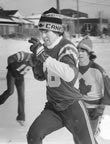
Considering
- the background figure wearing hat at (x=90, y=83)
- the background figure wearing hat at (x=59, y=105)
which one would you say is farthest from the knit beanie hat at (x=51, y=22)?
the background figure wearing hat at (x=90, y=83)

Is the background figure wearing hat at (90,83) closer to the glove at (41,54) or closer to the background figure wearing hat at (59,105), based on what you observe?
the background figure wearing hat at (59,105)

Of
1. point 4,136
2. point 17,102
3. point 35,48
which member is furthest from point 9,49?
point 35,48

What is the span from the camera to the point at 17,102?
8.39 ft

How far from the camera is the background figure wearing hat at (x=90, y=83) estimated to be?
191 cm

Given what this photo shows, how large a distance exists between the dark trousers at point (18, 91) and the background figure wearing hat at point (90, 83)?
734 millimetres

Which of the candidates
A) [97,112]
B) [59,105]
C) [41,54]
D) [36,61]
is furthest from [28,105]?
[41,54]

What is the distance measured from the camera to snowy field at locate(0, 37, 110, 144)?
2389mm

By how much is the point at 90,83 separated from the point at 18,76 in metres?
0.78

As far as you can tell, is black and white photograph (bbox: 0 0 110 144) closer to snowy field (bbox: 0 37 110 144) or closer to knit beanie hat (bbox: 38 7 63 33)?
snowy field (bbox: 0 37 110 144)

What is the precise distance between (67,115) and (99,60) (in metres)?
0.92

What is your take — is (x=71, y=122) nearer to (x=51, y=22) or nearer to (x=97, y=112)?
(x=97, y=112)

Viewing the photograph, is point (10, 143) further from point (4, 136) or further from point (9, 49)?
point (9, 49)

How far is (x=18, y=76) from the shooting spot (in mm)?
2518

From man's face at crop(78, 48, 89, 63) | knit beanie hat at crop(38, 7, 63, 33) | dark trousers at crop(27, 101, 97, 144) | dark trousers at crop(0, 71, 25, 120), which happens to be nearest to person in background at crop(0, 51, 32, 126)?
dark trousers at crop(0, 71, 25, 120)
